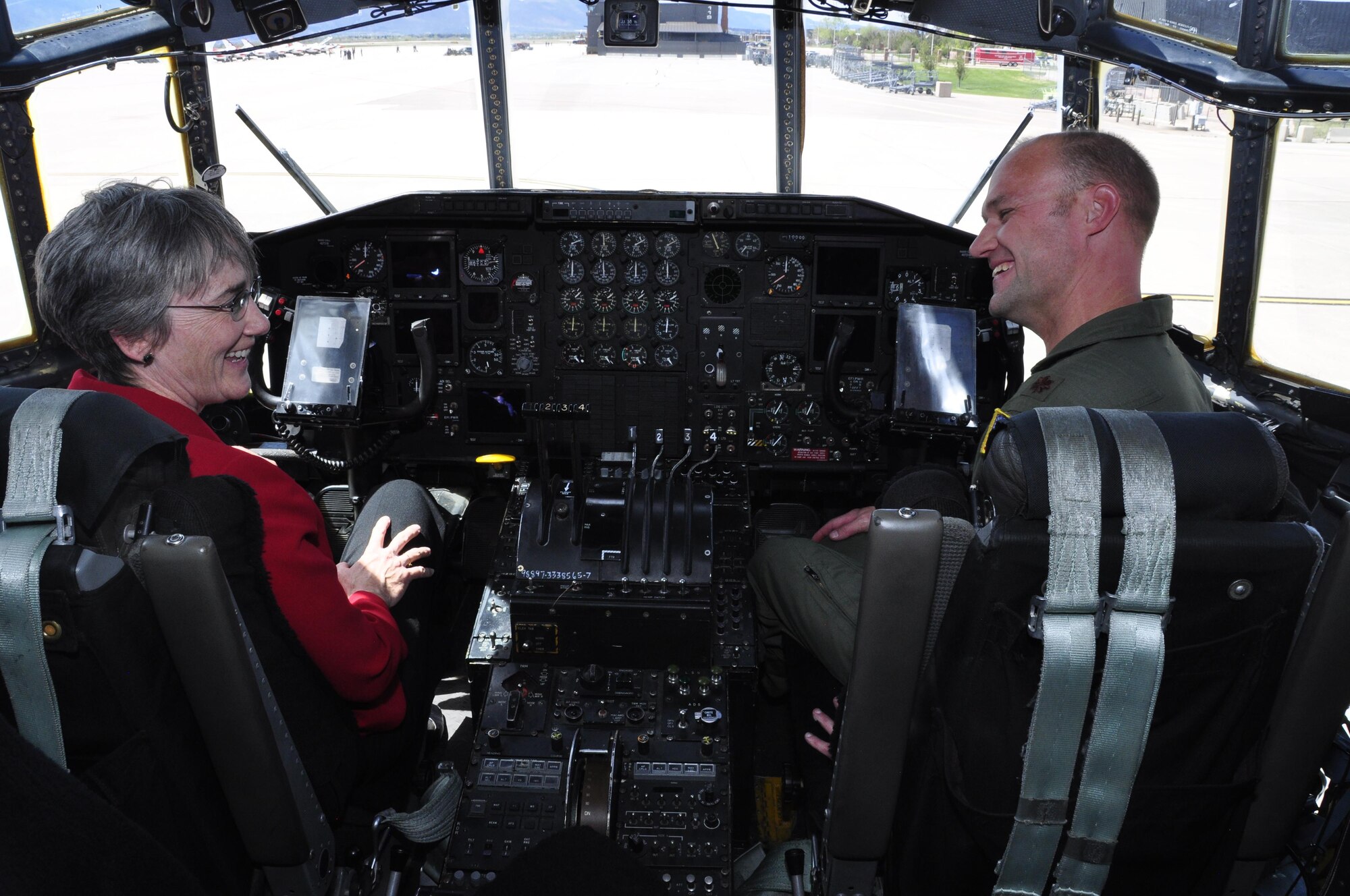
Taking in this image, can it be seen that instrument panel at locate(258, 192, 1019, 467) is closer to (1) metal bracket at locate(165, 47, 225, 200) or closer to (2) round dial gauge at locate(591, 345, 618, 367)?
(2) round dial gauge at locate(591, 345, 618, 367)

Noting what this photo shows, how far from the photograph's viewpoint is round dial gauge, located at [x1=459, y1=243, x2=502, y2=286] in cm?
341

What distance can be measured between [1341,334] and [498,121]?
4.25m

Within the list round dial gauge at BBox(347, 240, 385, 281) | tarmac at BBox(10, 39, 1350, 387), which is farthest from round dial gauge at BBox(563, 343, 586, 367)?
tarmac at BBox(10, 39, 1350, 387)

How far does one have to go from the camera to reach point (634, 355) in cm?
347

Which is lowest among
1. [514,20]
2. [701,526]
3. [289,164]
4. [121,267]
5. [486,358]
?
[701,526]

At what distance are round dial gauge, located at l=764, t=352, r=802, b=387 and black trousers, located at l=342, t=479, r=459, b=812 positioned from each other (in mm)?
1383

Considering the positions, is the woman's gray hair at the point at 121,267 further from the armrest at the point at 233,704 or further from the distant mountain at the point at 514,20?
the distant mountain at the point at 514,20

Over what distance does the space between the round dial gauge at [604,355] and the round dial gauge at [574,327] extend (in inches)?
3.1

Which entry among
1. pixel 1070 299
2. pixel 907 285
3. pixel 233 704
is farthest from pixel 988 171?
pixel 233 704

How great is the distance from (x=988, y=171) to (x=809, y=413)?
3.75ft

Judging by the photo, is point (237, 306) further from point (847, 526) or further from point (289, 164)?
point (289, 164)

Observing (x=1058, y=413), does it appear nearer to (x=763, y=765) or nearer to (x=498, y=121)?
(x=763, y=765)

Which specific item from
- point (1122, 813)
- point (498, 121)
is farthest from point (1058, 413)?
point (498, 121)

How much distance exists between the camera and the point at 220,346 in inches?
62.2
